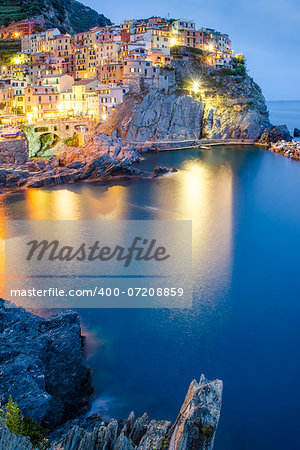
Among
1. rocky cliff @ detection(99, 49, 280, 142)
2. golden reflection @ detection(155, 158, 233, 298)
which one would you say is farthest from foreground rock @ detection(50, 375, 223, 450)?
rocky cliff @ detection(99, 49, 280, 142)

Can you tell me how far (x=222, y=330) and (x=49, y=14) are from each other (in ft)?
184

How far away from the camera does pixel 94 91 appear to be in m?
35.7

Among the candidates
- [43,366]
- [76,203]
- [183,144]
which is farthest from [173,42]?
[43,366]

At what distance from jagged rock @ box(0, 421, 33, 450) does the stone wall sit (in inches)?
895

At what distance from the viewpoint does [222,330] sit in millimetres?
9719

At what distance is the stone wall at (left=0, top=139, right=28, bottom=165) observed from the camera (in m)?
25.2

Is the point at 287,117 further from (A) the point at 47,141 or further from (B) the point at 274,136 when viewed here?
(A) the point at 47,141

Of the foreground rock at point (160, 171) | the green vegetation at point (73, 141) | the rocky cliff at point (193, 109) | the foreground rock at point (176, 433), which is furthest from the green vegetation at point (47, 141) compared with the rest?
the foreground rock at point (176, 433)

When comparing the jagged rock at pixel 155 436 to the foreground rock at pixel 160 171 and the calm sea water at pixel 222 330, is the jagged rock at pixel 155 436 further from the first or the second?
the foreground rock at pixel 160 171

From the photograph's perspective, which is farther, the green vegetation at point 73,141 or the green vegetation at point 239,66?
the green vegetation at point 239,66

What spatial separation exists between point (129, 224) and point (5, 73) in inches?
1246

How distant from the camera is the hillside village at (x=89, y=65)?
34.2 m

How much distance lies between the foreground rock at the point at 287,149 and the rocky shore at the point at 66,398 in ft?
89.8

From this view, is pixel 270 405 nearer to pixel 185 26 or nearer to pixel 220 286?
pixel 220 286
